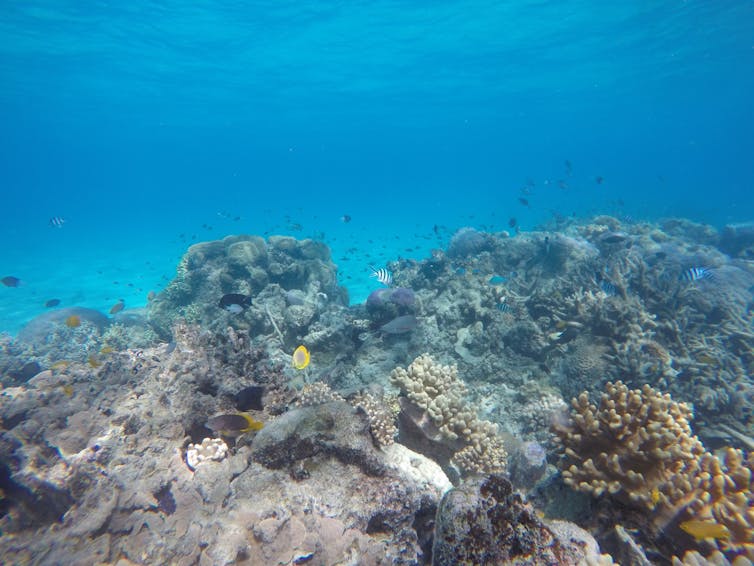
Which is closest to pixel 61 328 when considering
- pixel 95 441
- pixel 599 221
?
pixel 95 441

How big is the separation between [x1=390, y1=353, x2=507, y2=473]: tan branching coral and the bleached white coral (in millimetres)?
2351

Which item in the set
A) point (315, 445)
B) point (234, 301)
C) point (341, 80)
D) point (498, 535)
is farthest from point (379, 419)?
point (341, 80)

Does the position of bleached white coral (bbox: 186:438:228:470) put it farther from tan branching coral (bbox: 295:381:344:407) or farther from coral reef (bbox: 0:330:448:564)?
tan branching coral (bbox: 295:381:344:407)

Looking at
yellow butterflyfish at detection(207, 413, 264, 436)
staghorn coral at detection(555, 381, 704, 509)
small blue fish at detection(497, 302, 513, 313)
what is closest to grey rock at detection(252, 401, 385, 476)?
yellow butterflyfish at detection(207, 413, 264, 436)

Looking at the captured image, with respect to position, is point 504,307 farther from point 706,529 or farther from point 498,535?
point 498,535

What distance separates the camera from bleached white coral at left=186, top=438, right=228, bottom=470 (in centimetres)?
429

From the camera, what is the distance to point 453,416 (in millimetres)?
4949

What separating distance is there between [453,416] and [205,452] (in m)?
3.14

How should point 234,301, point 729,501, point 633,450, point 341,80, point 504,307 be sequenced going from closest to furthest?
point 729,501 → point 633,450 → point 234,301 → point 504,307 → point 341,80

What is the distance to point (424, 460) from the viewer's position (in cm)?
385

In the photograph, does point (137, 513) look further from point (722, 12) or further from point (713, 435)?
point (722, 12)

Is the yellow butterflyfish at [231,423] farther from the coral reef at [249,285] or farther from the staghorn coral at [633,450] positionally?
the coral reef at [249,285]

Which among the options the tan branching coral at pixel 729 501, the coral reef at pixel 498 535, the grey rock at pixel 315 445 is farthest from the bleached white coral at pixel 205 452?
the tan branching coral at pixel 729 501

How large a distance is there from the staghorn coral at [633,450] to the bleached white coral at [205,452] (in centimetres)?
375
